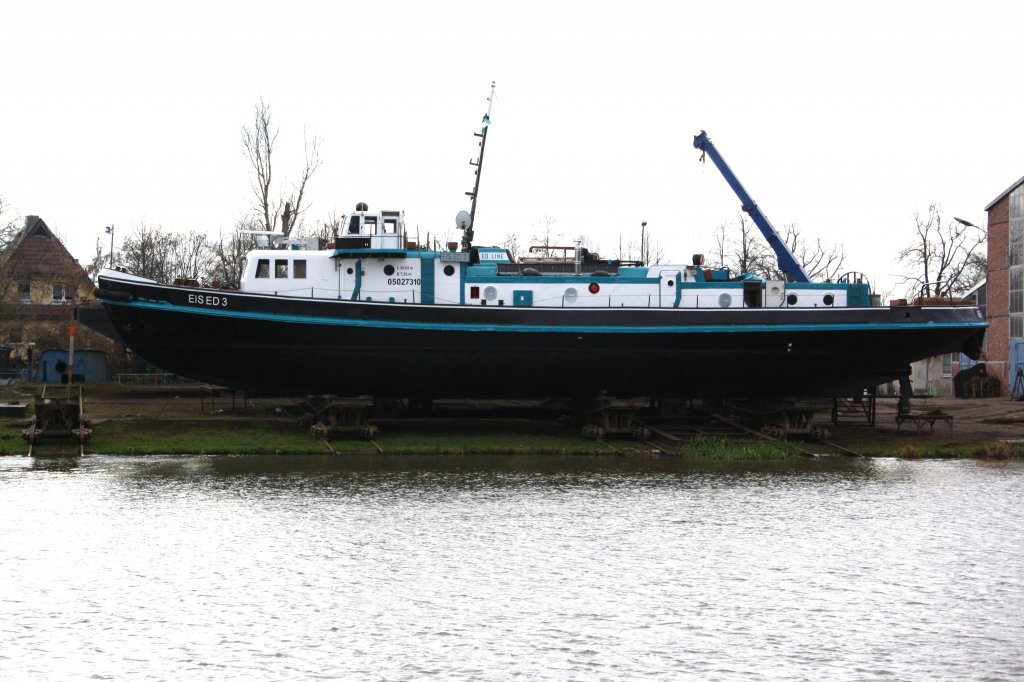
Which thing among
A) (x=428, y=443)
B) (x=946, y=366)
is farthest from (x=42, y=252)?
(x=946, y=366)

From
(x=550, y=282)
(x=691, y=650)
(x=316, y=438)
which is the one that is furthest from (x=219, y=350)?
(x=691, y=650)

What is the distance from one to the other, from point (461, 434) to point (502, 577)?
1459cm

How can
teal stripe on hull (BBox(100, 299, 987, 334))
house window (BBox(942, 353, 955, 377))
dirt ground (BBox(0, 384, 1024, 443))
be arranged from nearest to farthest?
teal stripe on hull (BBox(100, 299, 987, 334)) → dirt ground (BBox(0, 384, 1024, 443)) → house window (BBox(942, 353, 955, 377))

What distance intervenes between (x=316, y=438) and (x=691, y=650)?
58.2 ft

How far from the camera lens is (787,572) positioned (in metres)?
15.2

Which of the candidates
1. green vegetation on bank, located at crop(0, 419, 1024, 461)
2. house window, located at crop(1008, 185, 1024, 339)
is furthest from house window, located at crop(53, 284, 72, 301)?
house window, located at crop(1008, 185, 1024, 339)

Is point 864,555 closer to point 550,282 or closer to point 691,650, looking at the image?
point 691,650

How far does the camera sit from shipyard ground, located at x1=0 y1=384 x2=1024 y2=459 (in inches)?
1067

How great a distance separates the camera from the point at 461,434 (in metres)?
29.1

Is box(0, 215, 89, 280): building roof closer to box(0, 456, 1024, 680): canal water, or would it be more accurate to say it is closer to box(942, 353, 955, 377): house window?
box(0, 456, 1024, 680): canal water

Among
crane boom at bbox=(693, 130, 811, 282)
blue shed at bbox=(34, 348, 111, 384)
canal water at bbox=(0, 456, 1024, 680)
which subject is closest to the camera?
canal water at bbox=(0, 456, 1024, 680)

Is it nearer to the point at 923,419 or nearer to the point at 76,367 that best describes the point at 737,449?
the point at 923,419

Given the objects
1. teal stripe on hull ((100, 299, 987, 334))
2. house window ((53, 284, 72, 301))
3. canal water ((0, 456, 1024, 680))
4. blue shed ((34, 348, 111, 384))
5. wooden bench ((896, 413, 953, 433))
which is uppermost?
house window ((53, 284, 72, 301))

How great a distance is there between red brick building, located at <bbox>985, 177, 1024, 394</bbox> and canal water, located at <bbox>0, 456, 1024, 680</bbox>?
3043 cm
